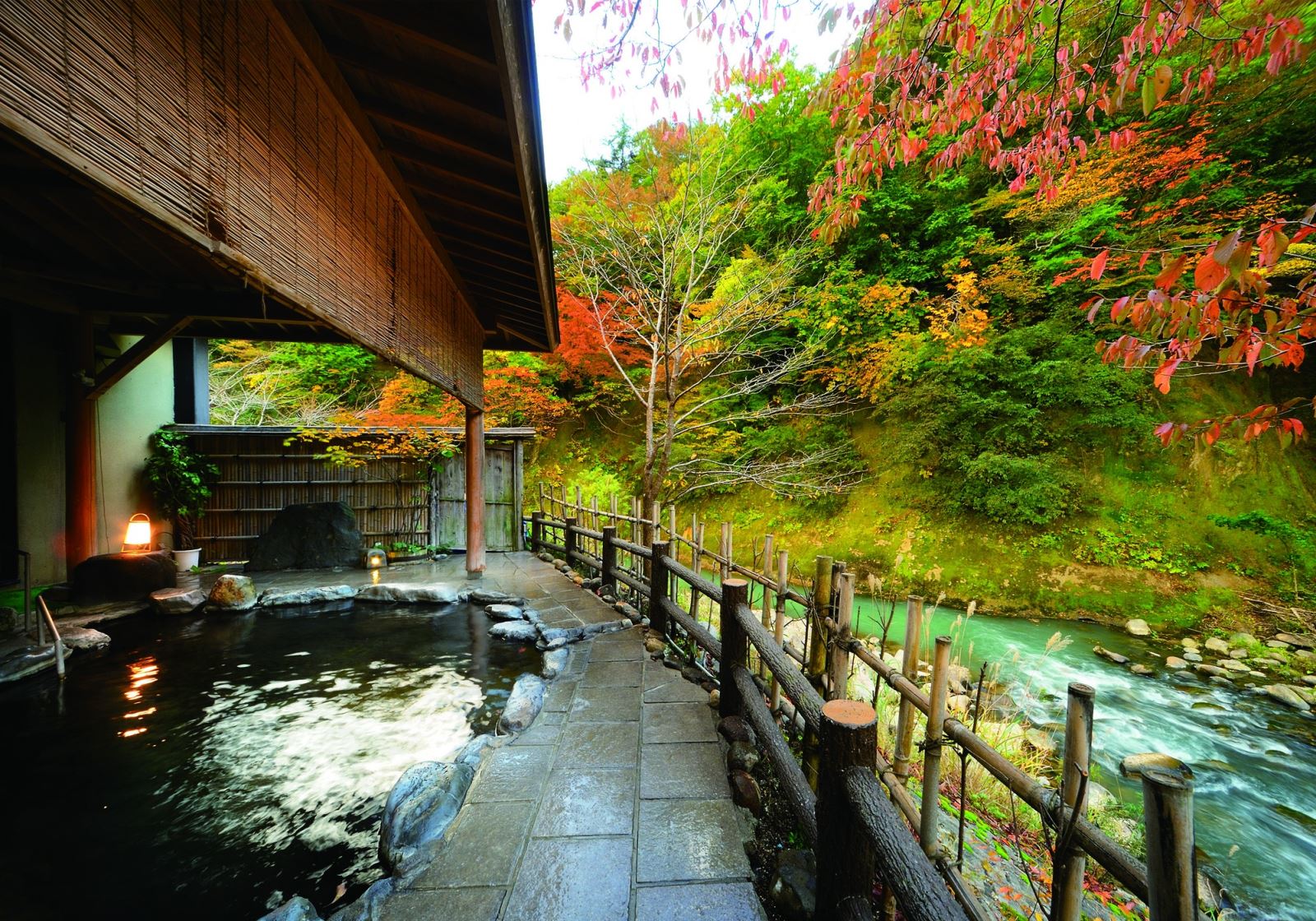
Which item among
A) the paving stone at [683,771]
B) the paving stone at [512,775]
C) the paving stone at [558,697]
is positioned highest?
the paving stone at [683,771]

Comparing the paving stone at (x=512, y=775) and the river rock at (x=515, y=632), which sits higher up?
the paving stone at (x=512, y=775)

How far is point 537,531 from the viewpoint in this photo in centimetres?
1025

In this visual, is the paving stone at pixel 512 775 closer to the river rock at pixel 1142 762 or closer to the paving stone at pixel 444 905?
the paving stone at pixel 444 905

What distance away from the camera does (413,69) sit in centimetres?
278

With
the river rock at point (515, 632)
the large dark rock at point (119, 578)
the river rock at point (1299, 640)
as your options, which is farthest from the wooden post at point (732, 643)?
the river rock at point (1299, 640)

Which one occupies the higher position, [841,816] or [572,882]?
[841,816]

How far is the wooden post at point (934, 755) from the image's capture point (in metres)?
1.93

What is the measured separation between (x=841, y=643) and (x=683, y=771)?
3.77 feet

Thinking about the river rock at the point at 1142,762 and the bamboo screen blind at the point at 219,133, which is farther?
the river rock at the point at 1142,762

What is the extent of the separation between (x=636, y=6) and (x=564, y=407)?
11.8 meters

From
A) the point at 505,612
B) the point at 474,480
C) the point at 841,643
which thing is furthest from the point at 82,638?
the point at 841,643

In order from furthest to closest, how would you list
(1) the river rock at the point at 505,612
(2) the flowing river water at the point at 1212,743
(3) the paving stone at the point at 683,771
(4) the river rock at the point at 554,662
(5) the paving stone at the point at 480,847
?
1. (1) the river rock at the point at 505,612
2. (4) the river rock at the point at 554,662
3. (2) the flowing river water at the point at 1212,743
4. (3) the paving stone at the point at 683,771
5. (5) the paving stone at the point at 480,847

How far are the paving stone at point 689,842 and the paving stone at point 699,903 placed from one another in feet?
0.16

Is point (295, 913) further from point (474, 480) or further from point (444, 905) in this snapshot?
point (474, 480)
